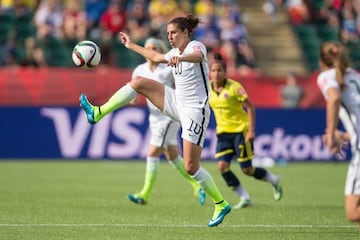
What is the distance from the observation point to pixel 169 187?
17375mm

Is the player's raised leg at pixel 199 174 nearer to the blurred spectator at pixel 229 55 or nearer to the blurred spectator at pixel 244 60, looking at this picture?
the blurred spectator at pixel 229 55

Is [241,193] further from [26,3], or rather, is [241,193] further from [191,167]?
[26,3]

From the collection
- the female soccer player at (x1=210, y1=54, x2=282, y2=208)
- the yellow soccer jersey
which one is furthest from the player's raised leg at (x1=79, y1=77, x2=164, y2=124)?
the yellow soccer jersey

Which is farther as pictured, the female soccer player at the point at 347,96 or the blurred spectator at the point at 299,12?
the blurred spectator at the point at 299,12

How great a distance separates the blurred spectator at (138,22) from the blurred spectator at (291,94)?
4.32 meters

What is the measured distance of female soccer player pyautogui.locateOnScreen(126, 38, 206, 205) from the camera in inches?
551

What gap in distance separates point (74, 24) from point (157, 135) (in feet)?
40.4

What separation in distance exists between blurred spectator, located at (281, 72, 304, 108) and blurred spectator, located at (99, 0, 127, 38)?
511 cm

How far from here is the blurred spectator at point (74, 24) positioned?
25.9 meters

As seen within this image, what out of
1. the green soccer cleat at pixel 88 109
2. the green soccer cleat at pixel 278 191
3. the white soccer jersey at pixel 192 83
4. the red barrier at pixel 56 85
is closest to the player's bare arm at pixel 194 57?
the white soccer jersey at pixel 192 83

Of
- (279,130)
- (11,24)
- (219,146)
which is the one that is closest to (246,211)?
(219,146)

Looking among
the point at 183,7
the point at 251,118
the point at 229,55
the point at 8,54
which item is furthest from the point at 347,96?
the point at 183,7

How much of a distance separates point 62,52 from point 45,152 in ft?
12.4

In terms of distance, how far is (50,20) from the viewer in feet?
85.6
